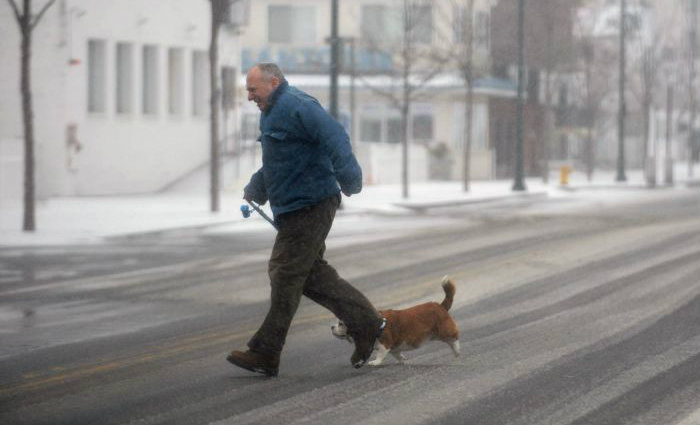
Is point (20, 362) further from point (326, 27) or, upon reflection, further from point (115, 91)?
point (326, 27)

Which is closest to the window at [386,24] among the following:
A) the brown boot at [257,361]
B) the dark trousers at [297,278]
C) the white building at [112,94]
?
the white building at [112,94]

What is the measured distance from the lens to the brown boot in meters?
9.65

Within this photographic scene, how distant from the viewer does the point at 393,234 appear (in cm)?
2502

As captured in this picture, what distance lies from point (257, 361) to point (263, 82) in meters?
1.62

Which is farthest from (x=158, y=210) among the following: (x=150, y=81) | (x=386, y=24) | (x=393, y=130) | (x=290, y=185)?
(x=393, y=130)

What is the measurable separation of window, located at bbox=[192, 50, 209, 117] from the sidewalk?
3.79 metres

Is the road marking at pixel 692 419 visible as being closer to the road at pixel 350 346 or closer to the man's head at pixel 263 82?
the road at pixel 350 346

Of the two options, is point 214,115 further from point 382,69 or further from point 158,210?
point 382,69

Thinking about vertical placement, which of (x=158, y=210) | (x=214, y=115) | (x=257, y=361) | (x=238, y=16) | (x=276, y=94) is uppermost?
(x=238, y=16)

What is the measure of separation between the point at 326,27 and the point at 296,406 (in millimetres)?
56872

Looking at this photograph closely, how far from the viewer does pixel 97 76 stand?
41500 mm

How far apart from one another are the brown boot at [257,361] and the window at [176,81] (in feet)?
116

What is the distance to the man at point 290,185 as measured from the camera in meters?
9.49

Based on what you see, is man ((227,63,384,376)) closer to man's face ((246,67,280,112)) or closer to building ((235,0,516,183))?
man's face ((246,67,280,112))
